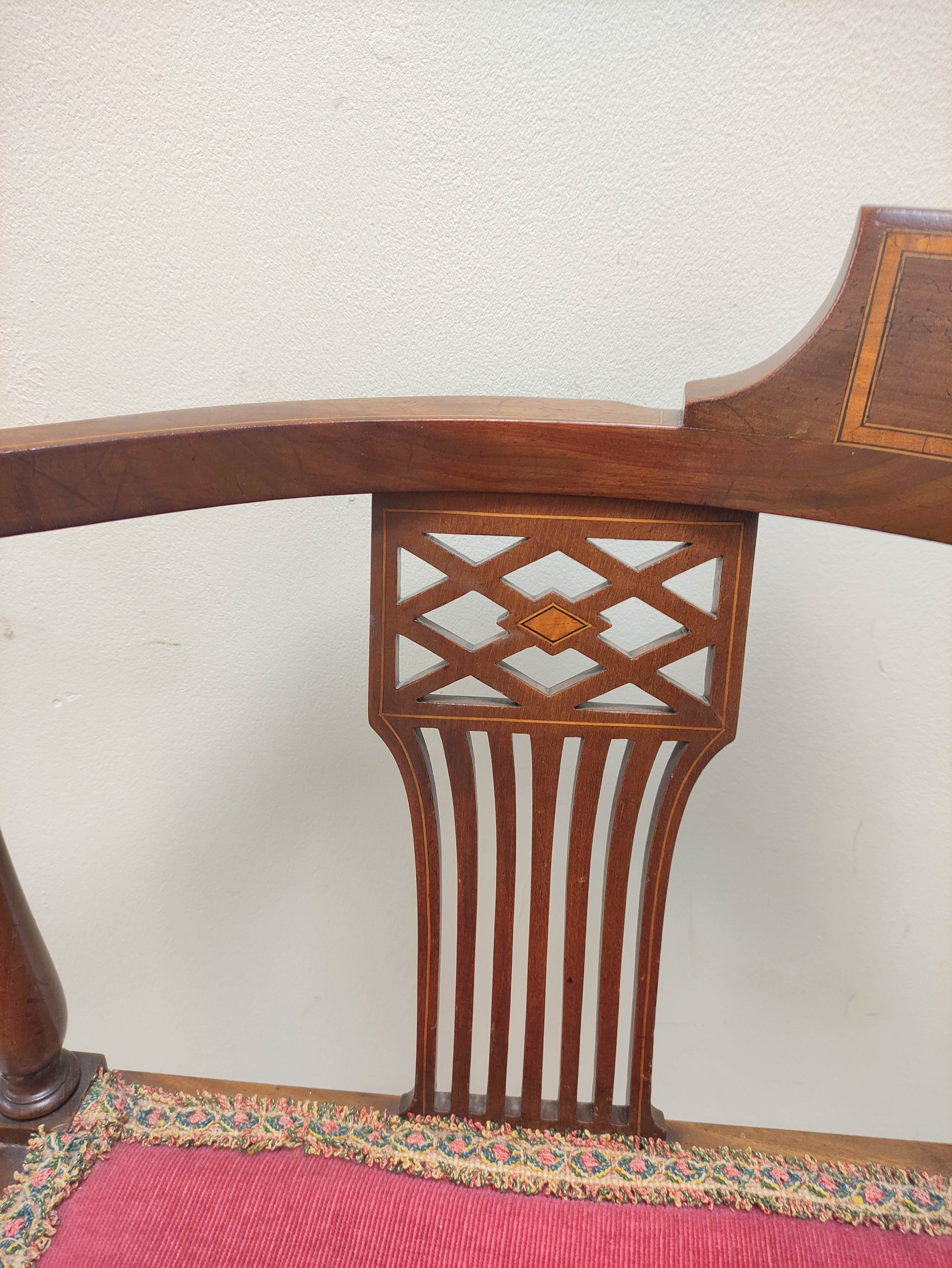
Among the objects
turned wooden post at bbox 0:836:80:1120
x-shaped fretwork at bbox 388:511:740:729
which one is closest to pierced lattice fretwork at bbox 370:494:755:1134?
x-shaped fretwork at bbox 388:511:740:729

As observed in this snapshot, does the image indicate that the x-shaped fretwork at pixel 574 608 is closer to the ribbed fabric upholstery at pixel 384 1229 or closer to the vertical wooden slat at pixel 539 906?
the vertical wooden slat at pixel 539 906

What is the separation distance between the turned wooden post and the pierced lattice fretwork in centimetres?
23

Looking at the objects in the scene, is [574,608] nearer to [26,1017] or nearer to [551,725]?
[551,725]

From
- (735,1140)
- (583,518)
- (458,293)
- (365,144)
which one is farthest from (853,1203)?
(365,144)

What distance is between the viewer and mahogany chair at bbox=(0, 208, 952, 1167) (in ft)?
1.46

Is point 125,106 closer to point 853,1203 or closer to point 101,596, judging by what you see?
point 101,596

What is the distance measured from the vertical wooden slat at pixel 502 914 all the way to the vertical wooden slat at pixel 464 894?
0.01 m

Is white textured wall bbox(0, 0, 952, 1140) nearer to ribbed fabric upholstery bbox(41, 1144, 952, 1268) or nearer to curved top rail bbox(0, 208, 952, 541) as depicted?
curved top rail bbox(0, 208, 952, 541)

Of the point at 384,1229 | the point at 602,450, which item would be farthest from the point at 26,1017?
the point at 602,450

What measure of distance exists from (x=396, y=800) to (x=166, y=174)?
2.11 ft

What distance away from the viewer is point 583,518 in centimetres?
50

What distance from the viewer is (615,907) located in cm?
58

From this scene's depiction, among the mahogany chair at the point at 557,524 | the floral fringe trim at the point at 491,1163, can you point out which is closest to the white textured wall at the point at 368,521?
the mahogany chair at the point at 557,524

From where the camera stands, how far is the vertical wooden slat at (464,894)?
55 centimetres
